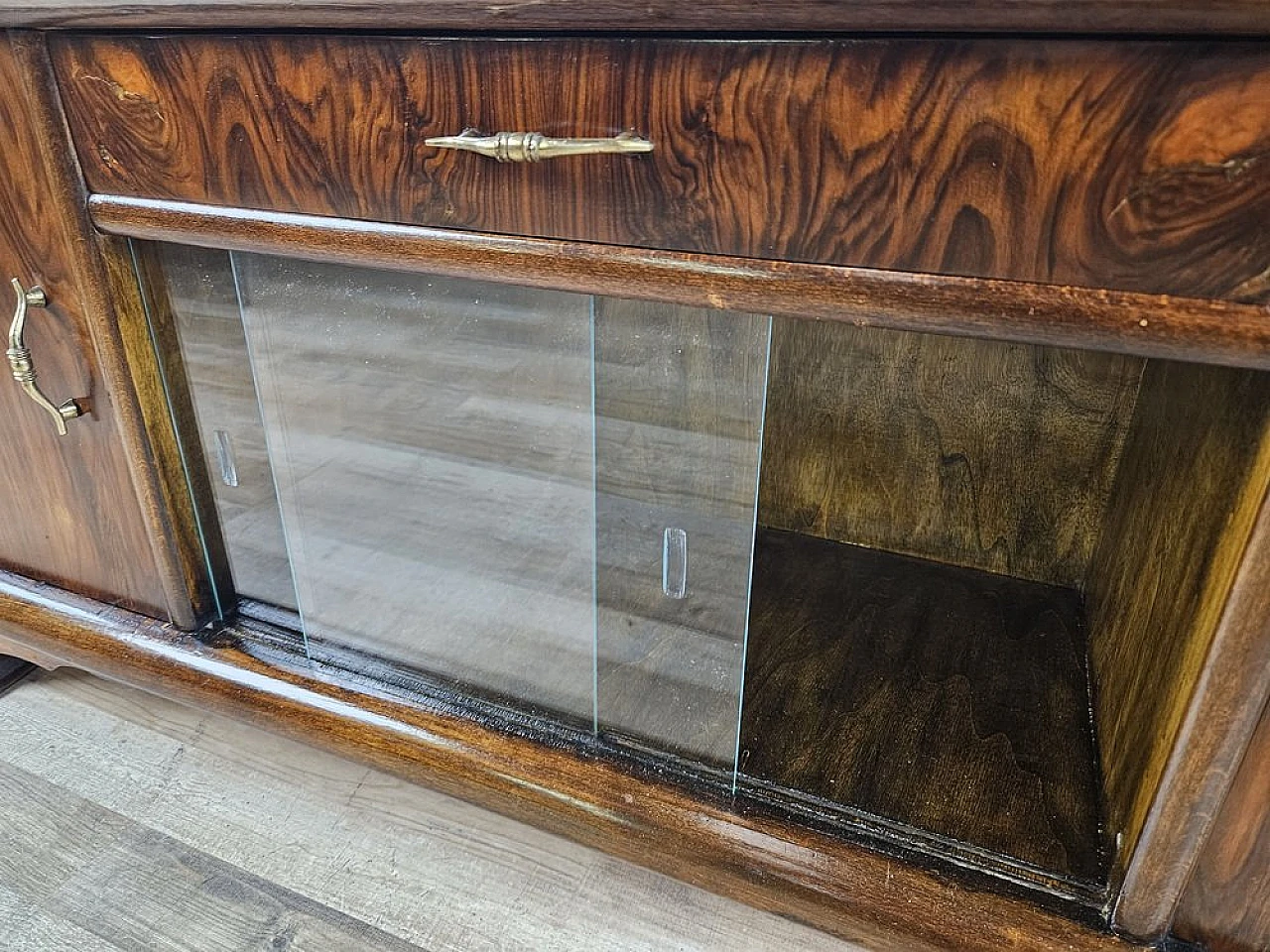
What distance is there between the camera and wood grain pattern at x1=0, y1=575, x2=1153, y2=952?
436mm

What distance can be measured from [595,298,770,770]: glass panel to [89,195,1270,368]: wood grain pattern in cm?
4

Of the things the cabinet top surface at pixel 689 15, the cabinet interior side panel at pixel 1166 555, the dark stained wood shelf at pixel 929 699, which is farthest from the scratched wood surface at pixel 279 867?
the cabinet top surface at pixel 689 15

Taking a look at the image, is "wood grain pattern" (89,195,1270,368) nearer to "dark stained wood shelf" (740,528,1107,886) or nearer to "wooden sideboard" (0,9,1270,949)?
"wooden sideboard" (0,9,1270,949)

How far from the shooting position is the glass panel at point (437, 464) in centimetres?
48

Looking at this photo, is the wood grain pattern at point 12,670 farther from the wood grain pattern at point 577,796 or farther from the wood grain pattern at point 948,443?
the wood grain pattern at point 948,443

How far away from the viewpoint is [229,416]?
1.89 feet

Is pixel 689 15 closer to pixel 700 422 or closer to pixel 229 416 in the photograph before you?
pixel 700 422

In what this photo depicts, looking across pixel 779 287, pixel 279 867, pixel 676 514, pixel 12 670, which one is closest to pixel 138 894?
pixel 279 867

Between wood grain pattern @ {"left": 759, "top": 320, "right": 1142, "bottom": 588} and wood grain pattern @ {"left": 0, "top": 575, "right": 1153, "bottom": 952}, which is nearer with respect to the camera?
wood grain pattern @ {"left": 0, "top": 575, "right": 1153, "bottom": 952}

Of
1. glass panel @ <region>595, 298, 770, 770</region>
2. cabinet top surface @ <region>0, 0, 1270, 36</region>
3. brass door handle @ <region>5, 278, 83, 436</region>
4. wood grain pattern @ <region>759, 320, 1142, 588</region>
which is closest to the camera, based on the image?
cabinet top surface @ <region>0, 0, 1270, 36</region>

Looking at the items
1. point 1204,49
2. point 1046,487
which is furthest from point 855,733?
point 1204,49

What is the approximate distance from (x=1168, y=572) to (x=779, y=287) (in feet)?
0.86

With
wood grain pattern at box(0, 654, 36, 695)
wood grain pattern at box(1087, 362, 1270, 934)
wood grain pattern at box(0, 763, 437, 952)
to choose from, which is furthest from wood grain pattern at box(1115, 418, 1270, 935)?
wood grain pattern at box(0, 654, 36, 695)

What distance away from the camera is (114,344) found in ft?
1.73
